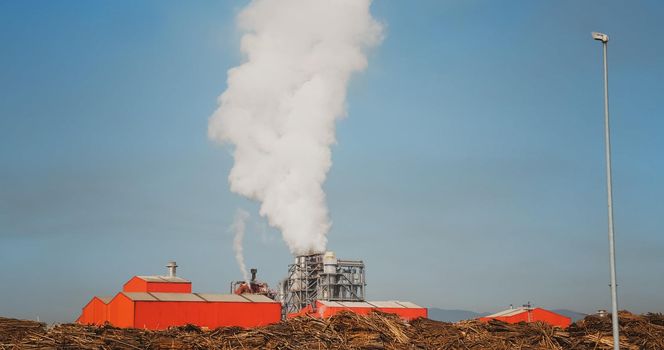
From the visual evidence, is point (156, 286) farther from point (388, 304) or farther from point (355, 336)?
point (355, 336)

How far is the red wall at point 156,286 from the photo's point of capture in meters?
62.2

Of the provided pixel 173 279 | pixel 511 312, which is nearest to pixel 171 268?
pixel 173 279

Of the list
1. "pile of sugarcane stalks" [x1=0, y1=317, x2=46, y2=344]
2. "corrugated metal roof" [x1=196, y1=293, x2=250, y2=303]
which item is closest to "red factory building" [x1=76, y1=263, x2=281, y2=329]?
"corrugated metal roof" [x1=196, y1=293, x2=250, y2=303]

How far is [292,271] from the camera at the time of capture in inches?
2933

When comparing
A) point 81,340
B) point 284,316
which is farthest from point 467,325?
point 284,316

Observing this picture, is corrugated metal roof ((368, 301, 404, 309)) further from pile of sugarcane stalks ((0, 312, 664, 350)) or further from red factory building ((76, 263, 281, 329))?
pile of sugarcane stalks ((0, 312, 664, 350))

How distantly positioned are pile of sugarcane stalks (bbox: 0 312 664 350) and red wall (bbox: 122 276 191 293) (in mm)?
26993

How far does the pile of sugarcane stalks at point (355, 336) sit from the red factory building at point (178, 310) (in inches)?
570

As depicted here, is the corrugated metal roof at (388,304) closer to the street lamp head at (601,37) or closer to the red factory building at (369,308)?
the red factory building at (369,308)

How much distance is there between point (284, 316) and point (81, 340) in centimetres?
4865

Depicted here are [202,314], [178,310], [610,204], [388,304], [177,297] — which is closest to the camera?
[610,204]

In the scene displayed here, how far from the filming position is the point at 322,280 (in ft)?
234

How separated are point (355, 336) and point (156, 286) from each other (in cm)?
3691

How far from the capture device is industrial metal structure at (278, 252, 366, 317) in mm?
70688
